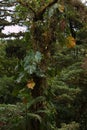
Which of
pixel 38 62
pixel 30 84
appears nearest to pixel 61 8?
pixel 38 62

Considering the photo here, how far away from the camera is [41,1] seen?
4129 millimetres

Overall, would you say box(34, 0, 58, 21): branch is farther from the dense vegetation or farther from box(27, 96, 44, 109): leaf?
box(27, 96, 44, 109): leaf

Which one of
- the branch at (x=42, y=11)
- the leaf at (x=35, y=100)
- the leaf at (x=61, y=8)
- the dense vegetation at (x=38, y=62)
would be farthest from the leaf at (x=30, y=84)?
the leaf at (x=61, y=8)

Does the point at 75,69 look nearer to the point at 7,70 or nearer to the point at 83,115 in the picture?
the point at 83,115

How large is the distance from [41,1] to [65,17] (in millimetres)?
330

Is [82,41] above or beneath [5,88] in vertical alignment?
above

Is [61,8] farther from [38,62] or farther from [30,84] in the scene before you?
[30,84]

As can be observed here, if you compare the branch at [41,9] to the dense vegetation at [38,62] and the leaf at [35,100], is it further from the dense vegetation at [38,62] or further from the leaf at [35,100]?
the leaf at [35,100]

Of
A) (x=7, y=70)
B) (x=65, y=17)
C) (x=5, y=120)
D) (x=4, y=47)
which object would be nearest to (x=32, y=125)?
(x=5, y=120)

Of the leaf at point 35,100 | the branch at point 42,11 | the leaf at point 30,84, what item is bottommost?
the leaf at point 35,100

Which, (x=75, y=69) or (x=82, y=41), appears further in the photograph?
(x=82, y=41)

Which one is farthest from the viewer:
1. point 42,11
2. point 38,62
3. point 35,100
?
point 42,11

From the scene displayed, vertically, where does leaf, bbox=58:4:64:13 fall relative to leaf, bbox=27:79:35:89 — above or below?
above

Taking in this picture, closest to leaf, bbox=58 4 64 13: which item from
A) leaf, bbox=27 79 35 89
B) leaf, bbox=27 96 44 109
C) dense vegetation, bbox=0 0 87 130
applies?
dense vegetation, bbox=0 0 87 130
